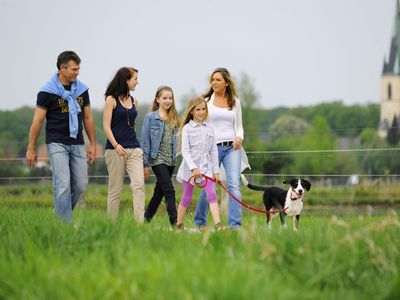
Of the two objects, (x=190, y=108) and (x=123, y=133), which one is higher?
(x=190, y=108)

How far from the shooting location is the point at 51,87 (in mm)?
9062

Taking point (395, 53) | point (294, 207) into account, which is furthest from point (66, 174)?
point (395, 53)

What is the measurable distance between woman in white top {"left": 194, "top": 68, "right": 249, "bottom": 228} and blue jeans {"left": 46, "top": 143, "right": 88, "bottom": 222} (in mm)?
1680

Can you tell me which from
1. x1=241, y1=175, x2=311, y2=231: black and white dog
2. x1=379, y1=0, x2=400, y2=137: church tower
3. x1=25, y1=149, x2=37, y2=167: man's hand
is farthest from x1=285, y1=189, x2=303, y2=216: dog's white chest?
x1=379, y1=0, x2=400, y2=137: church tower

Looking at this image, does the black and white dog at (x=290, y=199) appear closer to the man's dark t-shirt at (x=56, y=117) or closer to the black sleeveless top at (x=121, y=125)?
the black sleeveless top at (x=121, y=125)

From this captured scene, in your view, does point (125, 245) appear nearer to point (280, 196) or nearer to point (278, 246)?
point (278, 246)

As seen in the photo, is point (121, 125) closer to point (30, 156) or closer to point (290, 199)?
point (30, 156)

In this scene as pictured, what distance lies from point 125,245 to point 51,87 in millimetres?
3253

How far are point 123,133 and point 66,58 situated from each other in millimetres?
1303

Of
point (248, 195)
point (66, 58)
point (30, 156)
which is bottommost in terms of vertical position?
point (248, 195)

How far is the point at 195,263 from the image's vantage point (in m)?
5.34

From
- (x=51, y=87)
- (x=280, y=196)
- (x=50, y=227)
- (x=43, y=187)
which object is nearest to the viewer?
(x=50, y=227)

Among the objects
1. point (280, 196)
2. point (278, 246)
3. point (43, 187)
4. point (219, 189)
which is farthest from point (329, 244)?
point (43, 187)

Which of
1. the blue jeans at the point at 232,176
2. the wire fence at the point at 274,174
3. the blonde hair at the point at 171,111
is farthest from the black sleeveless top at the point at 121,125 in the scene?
the wire fence at the point at 274,174
